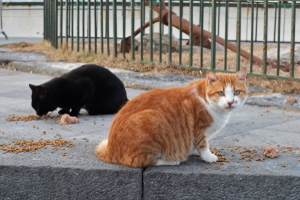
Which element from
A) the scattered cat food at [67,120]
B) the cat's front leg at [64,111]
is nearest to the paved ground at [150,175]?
the scattered cat food at [67,120]

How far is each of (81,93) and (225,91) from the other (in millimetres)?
2366

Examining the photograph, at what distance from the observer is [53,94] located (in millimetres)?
5484

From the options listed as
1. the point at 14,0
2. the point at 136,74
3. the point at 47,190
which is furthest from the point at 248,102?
the point at 14,0

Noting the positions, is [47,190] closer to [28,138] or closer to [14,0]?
[28,138]

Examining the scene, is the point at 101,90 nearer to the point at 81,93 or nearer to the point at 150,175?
the point at 81,93

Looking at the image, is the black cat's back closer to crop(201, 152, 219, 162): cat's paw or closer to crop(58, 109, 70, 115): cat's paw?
crop(58, 109, 70, 115): cat's paw

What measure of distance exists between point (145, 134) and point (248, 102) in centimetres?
325

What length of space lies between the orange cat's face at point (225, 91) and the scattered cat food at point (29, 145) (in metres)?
1.41

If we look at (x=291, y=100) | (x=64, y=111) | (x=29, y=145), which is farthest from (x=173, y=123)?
(x=291, y=100)

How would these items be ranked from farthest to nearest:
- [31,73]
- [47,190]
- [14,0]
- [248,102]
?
[14,0] → [31,73] → [248,102] → [47,190]

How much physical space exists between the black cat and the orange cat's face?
2.26 meters

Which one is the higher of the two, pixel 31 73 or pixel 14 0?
pixel 14 0

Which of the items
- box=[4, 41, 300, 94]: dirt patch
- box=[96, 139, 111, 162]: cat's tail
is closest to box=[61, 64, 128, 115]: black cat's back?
box=[96, 139, 111, 162]: cat's tail

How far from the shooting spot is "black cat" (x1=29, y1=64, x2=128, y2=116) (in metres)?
5.48
